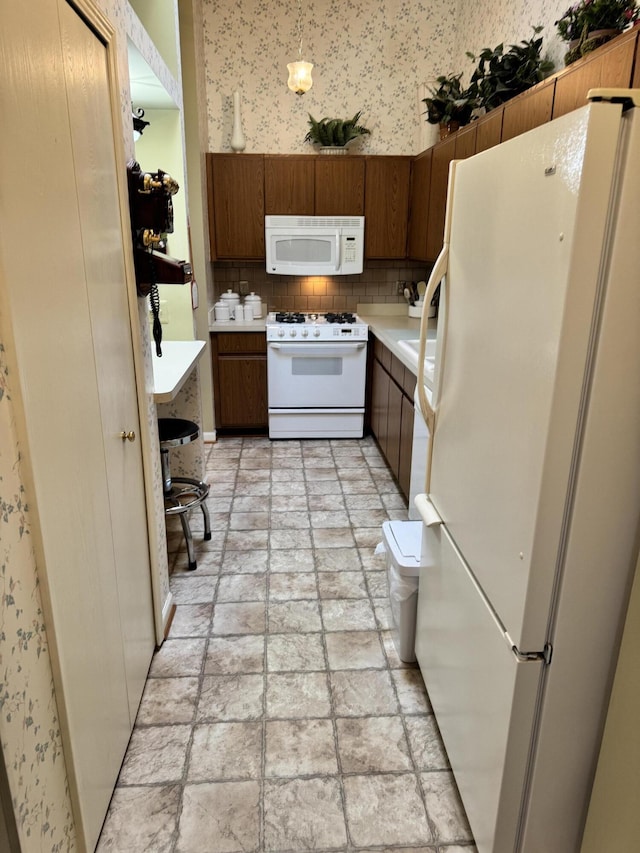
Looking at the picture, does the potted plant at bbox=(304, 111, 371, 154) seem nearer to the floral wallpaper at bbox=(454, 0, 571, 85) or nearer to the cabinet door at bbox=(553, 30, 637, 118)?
the floral wallpaper at bbox=(454, 0, 571, 85)

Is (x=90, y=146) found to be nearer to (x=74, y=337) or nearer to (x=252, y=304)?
(x=74, y=337)

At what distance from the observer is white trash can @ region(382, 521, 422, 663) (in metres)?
2.03

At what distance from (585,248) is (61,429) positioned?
41.5 inches

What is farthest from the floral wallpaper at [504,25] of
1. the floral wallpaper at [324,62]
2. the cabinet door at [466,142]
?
the cabinet door at [466,142]

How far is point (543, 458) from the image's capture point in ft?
3.31

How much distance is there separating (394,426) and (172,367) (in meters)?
1.58

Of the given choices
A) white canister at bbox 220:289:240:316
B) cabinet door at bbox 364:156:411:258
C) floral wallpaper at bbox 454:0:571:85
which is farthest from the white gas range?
floral wallpaper at bbox 454:0:571:85

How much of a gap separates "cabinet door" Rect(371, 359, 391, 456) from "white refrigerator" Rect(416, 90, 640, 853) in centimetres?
242

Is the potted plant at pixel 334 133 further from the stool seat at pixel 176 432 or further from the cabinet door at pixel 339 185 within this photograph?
the stool seat at pixel 176 432

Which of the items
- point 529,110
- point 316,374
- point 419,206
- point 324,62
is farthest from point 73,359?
point 324,62

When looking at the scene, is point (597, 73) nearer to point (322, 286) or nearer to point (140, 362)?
point (140, 362)

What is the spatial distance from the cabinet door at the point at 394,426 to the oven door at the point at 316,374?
65 centimetres

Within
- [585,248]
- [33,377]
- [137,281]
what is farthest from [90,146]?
[585,248]

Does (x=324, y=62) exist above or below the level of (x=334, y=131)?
above
